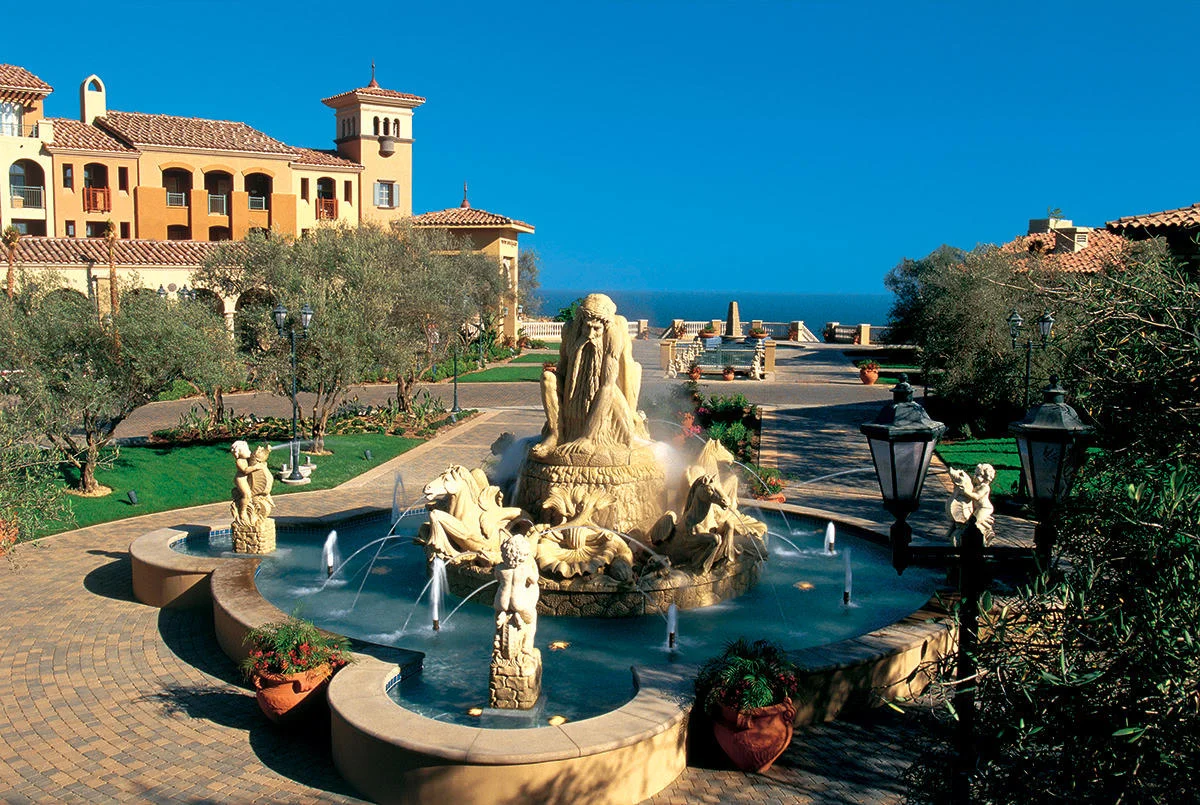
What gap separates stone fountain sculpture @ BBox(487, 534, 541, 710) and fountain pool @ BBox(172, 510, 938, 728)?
216mm

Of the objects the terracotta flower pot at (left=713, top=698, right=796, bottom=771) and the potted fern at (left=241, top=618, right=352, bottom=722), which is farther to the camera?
the potted fern at (left=241, top=618, right=352, bottom=722)

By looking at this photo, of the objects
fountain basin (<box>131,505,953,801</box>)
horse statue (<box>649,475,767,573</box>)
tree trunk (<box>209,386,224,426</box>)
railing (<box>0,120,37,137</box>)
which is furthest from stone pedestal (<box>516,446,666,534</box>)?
railing (<box>0,120,37,137</box>)

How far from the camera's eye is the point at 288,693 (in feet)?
30.7

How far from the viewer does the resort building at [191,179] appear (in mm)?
47344

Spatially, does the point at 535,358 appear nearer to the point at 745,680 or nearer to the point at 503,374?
the point at 503,374

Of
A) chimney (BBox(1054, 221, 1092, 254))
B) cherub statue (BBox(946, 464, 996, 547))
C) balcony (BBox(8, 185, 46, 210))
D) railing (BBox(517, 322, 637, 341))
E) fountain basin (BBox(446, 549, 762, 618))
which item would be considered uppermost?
balcony (BBox(8, 185, 46, 210))

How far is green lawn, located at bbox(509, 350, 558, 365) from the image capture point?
5014 centimetres

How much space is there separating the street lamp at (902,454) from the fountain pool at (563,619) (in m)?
4.58

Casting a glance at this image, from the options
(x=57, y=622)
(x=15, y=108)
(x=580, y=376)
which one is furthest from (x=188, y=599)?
(x=15, y=108)

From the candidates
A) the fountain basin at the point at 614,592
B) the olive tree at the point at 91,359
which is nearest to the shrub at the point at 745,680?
the fountain basin at the point at 614,592

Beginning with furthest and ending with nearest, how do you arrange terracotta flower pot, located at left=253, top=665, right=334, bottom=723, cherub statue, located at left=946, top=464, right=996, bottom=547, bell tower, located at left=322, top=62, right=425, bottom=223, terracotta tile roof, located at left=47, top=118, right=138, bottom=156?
bell tower, located at left=322, top=62, right=425, bottom=223 → terracotta tile roof, located at left=47, top=118, right=138, bottom=156 → cherub statue, located at left=946, top=464, right=996, bottom=547 → terracotta flower pot, located at left=253, top=665, right=334, bottom=723

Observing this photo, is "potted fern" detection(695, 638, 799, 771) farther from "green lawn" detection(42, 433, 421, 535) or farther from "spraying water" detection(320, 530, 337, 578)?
"green lawn" detection(42, 433, 421, 535)

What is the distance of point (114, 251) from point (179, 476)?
25488mm

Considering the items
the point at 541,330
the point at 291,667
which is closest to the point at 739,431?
the point at 291,667
